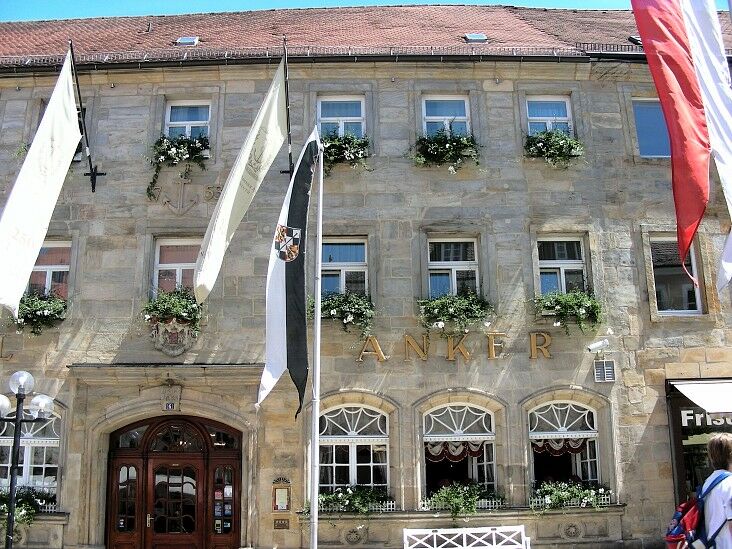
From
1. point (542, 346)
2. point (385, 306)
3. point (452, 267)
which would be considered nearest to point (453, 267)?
point (452, 267)

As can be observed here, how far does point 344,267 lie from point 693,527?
8593 mm

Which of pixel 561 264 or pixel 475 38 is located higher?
pixel 475 38

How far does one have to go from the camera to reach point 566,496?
12156 millimetres

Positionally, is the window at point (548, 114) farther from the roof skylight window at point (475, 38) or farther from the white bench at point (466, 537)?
the white bench at point (466, 537)

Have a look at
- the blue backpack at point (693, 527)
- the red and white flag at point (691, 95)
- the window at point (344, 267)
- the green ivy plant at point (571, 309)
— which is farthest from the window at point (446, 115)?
the blue backpack at point (693, 527)

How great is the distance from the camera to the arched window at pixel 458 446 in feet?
41.2

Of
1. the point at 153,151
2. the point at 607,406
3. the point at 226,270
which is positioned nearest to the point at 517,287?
the point at 607,406

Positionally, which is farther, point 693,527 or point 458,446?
point 458,446

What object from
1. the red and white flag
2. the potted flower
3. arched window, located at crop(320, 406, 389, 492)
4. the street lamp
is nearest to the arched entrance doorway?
the potted flower

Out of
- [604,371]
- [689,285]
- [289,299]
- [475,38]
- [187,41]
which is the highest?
[187,41]

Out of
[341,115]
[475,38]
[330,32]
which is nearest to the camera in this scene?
[341,115]

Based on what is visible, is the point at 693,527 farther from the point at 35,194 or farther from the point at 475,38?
the point at 475,38

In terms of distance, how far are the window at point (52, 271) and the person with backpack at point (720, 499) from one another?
10.6 metres

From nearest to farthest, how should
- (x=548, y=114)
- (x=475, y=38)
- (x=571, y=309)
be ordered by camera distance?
(x=571, y=309) → (x=548, y=114) → (x=475, y=38)
